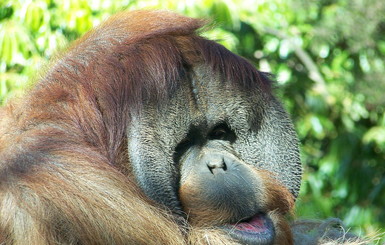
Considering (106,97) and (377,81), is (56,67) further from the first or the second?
(377,81)

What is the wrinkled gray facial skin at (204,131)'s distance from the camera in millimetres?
2582

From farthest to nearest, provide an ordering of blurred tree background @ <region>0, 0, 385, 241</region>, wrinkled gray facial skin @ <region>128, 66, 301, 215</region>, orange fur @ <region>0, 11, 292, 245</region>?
blurred tree background @ <region>0, 0, 385, 241</region> < wrinkled gray facial skin @ <region>128, 66, 301, 215</region> < orange fur @ <region>0, 11, 292, 245</region>

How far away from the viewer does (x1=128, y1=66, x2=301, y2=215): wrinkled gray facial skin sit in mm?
2582

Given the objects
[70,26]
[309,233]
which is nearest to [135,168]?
[309,233]

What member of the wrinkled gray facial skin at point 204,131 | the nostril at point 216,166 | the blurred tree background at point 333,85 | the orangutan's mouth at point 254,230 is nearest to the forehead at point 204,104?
the wrinkled gray facial skin at point 204,131

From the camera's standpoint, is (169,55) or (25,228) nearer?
(25,228)

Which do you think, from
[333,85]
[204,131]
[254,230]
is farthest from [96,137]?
[333,85]

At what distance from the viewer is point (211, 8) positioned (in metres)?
5.05

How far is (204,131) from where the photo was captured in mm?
2750

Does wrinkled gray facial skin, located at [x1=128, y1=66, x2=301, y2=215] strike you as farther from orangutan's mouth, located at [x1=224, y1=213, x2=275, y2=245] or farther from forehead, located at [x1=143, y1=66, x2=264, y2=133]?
orangutan's mouth, located at [x1=224, y1=213, x2=275, y2=245]

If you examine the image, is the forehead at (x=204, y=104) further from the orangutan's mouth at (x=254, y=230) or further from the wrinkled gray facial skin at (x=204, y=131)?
the orangutan's mouth at (x=254, y=230)

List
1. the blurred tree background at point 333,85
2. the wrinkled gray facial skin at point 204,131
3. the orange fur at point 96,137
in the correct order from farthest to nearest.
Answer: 1. the blurred tree background at point 333,85
2. the wrinkled gray facial skin at point 204,131
3. the orange fur at point 96,137

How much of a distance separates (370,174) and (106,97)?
489 centimetres

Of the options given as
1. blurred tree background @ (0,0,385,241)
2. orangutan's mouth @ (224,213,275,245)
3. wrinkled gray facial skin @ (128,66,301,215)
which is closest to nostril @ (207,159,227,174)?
wrinkled gray facial skin @ (128,66,301,215)
